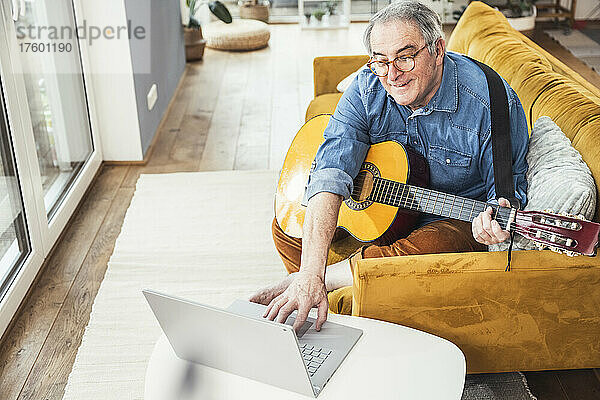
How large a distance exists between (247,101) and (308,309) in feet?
10.8

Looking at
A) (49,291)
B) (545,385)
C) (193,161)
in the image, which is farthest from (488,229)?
(193,161)

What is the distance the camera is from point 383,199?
200cm

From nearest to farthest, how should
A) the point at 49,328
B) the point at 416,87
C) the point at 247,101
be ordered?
the point at 416,87 < the point at 49,328 < the point at 247,101

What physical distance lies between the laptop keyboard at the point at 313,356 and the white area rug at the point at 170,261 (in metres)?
0.81

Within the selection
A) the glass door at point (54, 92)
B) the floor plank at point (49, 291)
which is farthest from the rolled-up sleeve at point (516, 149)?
the glass door at point (54, 92)

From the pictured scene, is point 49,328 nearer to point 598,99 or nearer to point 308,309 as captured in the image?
point 308,309

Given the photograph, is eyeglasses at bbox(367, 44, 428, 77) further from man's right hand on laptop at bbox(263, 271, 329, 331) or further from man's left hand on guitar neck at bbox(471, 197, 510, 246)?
man's right hand on laptop at bbox(263, 271, 329, 331)

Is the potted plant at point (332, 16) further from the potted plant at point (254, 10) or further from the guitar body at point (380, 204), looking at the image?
the guitar body at point (380, 204)

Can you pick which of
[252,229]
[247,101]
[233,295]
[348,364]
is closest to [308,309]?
[348,364]

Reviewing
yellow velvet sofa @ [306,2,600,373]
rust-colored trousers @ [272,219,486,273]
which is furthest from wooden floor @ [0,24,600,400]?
rust-colored trousers @ [272,219,486,273]

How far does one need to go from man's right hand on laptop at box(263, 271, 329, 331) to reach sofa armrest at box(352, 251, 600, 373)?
97mm

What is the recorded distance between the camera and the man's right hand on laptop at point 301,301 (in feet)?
5.22

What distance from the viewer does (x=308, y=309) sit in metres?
1.62

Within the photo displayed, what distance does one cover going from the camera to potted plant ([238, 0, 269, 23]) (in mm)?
6582
